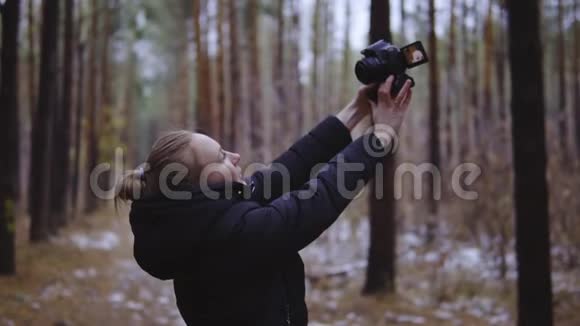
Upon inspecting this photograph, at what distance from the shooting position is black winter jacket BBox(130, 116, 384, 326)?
1580mm

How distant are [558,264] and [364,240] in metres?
5.30

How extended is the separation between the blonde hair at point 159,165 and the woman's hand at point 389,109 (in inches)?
22.8

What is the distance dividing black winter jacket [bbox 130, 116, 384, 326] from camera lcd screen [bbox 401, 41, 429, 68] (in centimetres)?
39

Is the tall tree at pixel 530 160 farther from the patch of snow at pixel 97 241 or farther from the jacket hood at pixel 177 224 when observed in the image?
the patch of snow at pixel 97 241

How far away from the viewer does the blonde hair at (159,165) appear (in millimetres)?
1705

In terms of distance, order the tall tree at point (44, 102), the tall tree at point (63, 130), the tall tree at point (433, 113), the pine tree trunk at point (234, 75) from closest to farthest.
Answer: the tall tree at point (44, 102) → the tall tree at point (433, 113) → the tall tree at point (63, 130) → the pine tree trunk at point (234, 75)

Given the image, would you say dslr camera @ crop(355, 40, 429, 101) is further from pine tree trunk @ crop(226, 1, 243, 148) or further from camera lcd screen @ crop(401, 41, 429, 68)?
pine tree trunk @ crop(226, 1, 243, 148)

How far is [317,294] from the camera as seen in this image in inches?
337

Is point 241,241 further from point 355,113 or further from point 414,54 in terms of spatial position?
point 414,54

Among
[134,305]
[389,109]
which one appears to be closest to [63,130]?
[134,305]

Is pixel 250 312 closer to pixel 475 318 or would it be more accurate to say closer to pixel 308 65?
pixel 475 318

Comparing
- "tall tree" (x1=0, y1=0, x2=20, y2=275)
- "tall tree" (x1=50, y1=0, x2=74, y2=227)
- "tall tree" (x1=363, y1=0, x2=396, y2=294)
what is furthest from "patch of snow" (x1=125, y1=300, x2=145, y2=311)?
"tall tree" (x1=50, y1=0, x2=74, y2=227)

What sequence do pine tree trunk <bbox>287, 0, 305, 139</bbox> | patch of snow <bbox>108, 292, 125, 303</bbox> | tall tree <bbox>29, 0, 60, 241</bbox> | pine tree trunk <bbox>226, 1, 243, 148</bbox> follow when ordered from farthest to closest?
pine tree trunk <bbox>287, 0, 305, 139</bbox>, pine tree trunk <bbox>226, 1, 243, 148</bbox>, tall tree <bbox>29, 0, 60, 241</bbox>, patch of snow <bbox>108, 292, 125, 303</bbox>

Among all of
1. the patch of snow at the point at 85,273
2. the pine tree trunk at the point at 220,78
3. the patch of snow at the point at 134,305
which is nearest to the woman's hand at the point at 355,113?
the patch of snow at the point at 134,305
